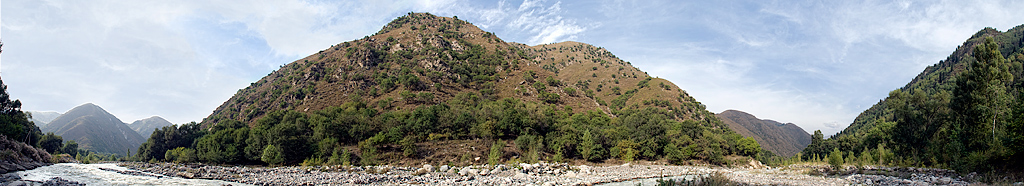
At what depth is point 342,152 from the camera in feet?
167

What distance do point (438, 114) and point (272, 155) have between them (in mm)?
24347

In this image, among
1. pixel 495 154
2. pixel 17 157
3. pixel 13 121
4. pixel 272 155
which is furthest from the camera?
pixel 495 154

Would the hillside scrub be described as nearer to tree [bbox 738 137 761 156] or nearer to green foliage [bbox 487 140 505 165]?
green foliage [bbox 487 140 505 165]

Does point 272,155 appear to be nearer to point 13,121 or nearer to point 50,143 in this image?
point 13,121

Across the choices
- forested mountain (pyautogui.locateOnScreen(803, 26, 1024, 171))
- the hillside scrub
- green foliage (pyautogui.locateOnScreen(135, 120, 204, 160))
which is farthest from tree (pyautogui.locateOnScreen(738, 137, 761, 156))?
green foliage (pyautogui.locateOnScreen(135, 120, 204, 160))

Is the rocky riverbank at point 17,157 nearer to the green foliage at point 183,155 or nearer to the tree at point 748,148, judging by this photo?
the green foliage at point 183,155

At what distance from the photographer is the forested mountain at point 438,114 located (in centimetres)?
5172

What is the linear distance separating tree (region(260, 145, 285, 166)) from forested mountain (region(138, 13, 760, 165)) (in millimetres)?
111

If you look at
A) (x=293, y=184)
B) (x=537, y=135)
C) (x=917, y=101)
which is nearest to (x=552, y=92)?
(x=537, y=135)

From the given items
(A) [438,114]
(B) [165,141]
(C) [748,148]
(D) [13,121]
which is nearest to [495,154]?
(A) [438,114]

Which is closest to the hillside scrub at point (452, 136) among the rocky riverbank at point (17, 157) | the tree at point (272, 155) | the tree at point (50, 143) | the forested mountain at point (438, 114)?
the forested mountain at point (438, 114)

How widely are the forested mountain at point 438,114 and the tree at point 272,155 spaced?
111 mm

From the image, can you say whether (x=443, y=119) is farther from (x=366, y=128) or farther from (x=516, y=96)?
(x=516, y=96)

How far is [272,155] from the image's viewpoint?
4431cm
